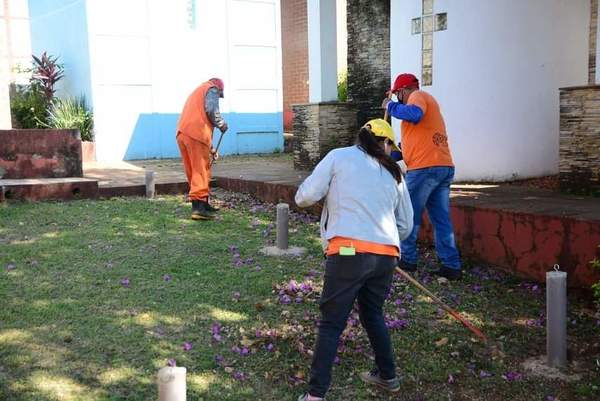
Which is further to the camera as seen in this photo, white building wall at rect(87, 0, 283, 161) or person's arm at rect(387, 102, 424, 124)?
white building wall at rect(87, 0, 283, 161)

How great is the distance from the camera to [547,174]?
8.53m

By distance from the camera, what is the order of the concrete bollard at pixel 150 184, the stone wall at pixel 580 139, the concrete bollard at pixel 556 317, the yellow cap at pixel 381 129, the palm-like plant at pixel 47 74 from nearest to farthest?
the yellow cap at pixel 381 129
the concrete bollard at pixel 556 317
the stone wall at pixel 580 139
the concrete bollard at pixel 150 184
the palm-like plant at pixel 47 74

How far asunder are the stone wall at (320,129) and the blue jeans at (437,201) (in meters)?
4.82

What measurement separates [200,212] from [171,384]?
5014 mm

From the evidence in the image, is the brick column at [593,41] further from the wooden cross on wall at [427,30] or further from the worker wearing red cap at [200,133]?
the worker wearing red cap at [200,133]

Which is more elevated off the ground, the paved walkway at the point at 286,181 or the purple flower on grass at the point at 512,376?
the paved walkway at the point at 286,181

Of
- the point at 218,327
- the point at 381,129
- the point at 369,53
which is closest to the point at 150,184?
the point at 369,53

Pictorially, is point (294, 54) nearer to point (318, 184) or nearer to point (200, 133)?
point (200, 133)

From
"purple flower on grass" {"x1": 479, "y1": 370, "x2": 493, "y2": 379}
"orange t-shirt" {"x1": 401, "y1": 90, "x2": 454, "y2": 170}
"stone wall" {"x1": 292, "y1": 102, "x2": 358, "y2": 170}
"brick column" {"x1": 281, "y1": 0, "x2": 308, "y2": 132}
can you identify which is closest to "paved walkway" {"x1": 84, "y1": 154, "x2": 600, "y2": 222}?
"stone wall" {"x1": 292, "y1": 102, "x2": 358, "y2": 170}

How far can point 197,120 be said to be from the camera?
7.85 m

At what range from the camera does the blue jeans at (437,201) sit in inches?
227

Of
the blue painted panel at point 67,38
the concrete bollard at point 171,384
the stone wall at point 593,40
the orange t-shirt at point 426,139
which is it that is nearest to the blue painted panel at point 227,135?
the blue painted panel at point 67,38

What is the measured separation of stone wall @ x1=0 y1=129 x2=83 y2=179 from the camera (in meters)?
8.98

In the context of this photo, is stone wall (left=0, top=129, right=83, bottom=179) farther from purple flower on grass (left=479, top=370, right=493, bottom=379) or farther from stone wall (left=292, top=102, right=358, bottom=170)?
purple flower on grass (left=479, top=370, right=493, bottom=379)
